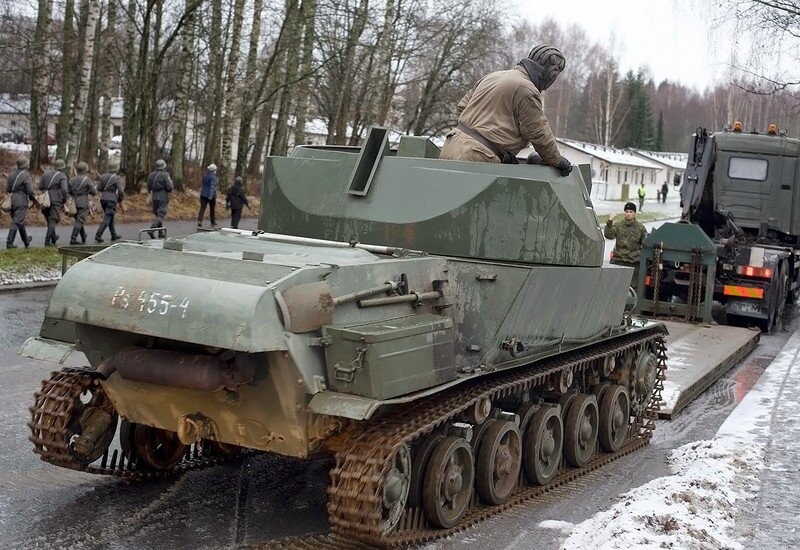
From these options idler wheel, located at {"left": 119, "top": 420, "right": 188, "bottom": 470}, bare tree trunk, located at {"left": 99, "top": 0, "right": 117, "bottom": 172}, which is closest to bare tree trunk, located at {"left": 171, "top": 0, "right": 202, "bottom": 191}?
bare tree trunk, located at {"left": 99, "top": 0, "right": 117, "bottom": 172}

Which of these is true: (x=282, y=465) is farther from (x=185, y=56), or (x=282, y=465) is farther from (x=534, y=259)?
(x=185, y=56)

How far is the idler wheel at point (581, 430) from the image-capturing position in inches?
335

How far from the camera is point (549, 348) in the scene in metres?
7.80

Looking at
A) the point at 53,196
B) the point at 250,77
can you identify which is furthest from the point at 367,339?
the point at 250,77

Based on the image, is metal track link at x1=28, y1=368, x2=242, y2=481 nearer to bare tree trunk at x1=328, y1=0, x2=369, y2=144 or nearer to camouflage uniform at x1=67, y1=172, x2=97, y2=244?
camouflage uniform at x1=67, y1=172, x2=97, y2=244

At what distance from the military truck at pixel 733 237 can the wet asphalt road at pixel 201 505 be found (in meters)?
8.12

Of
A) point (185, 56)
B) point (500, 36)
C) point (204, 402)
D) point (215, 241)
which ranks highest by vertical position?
point (500, 36)

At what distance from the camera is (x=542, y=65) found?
26.7 ft

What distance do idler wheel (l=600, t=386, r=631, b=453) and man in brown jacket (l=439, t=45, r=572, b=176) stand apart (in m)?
2.27

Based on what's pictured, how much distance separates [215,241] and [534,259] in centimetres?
220

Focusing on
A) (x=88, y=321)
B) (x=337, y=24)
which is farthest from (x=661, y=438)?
(x=337, y=24)

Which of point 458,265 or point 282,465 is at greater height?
point 458,265

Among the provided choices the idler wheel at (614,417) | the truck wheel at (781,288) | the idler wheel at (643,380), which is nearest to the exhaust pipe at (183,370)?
the idler wheel at (614,417)

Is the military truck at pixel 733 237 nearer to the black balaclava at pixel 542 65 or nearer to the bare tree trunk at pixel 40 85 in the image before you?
the black balaclava at pixel 542 65
